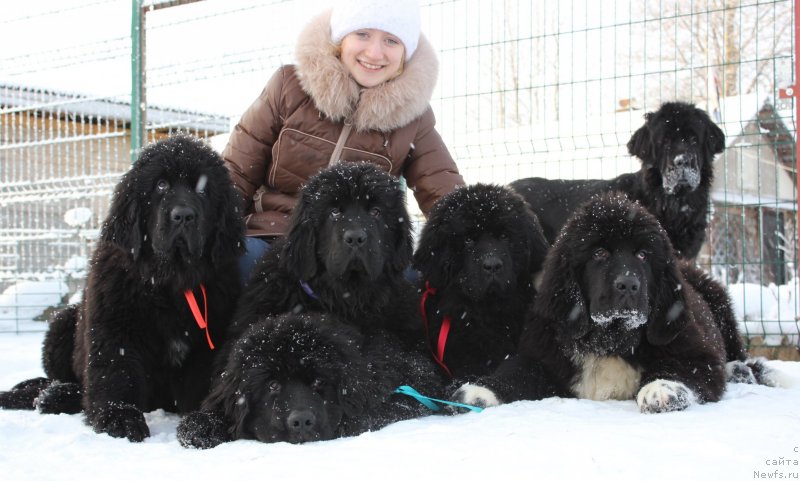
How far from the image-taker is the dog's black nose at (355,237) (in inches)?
127

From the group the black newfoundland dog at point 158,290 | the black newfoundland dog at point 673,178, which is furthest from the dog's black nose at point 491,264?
the black newfoundland dog at point 673,178

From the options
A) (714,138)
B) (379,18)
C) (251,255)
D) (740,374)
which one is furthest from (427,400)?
(714,138)

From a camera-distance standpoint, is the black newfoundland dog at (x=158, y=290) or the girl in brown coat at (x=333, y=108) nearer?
the black newfoundland dog at (x=158, y=290)

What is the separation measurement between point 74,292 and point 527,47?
5851 mm

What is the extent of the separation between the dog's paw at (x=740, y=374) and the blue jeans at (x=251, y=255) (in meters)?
2.50

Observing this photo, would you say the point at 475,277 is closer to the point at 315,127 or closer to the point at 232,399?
the point at 232,399

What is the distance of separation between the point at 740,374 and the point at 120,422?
297 centimetres

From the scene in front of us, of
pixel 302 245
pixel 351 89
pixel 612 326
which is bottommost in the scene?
pixel 612 326

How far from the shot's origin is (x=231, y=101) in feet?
20.6

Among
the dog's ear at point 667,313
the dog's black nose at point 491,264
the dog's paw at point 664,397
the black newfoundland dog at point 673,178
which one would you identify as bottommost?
the dog's paw at point 664,397

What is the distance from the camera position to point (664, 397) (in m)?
2.85

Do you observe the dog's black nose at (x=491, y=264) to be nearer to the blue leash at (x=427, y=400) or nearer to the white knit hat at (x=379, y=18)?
the blue leash at (x=427, y=400)

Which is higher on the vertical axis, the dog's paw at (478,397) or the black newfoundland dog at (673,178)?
the black newfoundland dog at (673,178)

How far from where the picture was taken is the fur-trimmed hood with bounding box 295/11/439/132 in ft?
14.3
